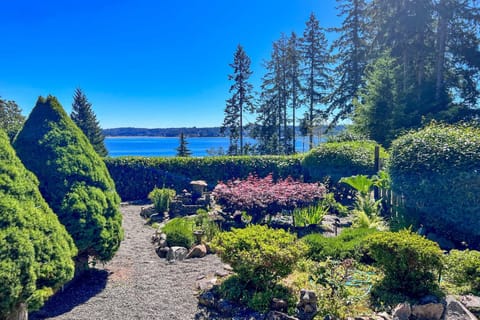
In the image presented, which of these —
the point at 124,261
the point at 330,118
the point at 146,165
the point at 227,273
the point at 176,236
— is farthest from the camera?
the point at 330,118

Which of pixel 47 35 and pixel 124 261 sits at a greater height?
pixel 47 35

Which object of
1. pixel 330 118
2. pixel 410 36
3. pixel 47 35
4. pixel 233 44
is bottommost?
pixel 330 118

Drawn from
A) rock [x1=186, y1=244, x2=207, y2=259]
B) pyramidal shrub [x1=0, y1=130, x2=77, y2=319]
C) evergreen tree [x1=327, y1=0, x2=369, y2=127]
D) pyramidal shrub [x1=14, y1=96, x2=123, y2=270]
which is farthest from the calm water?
pyramidal shrub [x1=0, y1=130, x2=77, y2=319]

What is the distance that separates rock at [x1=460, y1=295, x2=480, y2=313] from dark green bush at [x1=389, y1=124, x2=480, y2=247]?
2242 millimetres

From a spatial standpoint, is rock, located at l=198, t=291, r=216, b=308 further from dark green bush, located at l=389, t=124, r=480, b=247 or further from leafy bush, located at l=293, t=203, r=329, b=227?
dark green bush, located at l=389, t=124, r=480, b=247

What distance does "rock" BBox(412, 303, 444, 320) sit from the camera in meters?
3.26

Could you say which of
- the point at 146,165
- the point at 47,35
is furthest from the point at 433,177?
the point at 47,35

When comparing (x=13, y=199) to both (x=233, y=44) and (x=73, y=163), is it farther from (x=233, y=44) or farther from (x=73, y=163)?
(x=233, y=44)

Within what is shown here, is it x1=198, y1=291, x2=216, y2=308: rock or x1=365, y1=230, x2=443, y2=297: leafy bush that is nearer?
x1=365, y1=230, x2=443, y2=297: leafy bush

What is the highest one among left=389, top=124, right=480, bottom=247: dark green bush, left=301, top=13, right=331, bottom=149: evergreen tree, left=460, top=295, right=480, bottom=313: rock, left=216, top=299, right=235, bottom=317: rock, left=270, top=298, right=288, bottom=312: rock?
left=301, top=13, right=331, bottom=149: evergreen tree

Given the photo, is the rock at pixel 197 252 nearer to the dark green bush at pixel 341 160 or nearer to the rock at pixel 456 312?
the rock at pixel 456 312

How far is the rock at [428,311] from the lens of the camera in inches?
128

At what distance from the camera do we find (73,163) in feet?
14.8

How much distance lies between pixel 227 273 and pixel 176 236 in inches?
73.0
